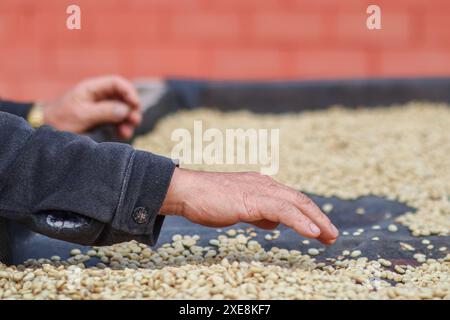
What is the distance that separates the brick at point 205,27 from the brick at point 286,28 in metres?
0.12

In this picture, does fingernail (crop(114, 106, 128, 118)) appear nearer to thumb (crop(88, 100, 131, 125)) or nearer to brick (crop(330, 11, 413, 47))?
thumb (crop(88, 100, 131, 125))

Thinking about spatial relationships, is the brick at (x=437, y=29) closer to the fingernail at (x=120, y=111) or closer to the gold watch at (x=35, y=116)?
the fingernail at (x=120, y=111)

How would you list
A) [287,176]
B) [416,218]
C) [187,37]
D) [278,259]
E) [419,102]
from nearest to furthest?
[278,259]
[416,218]
[287,176]
[419,102]
[187,37]

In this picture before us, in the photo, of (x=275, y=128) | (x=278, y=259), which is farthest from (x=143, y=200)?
(x=275, y=128)

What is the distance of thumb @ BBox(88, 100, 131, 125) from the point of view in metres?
2.53

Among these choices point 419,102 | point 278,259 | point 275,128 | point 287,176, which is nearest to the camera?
point 278,259

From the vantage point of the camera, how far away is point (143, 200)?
1.32m

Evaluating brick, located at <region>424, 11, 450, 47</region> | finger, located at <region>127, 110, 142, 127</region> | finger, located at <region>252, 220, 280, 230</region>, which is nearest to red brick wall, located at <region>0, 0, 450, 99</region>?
brick, located at <region>424, 11, 450, 47</region>

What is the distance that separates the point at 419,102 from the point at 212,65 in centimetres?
118

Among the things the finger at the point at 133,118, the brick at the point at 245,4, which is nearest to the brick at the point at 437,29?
the brick at the point at 245,4
